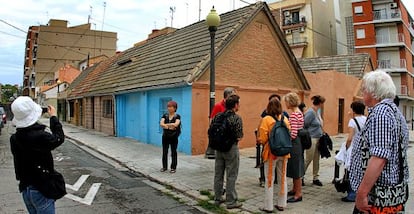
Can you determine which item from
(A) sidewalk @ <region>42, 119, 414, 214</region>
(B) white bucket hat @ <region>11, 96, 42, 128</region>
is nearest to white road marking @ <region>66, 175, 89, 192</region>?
(A) sidewalk @ <region>42, 119, 414, 214</region>

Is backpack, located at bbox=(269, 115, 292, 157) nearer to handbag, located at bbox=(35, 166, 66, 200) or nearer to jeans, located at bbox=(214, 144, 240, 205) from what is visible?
jeans, located at bbox=(214, 144, 240, 205)

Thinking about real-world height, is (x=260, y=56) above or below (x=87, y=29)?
below

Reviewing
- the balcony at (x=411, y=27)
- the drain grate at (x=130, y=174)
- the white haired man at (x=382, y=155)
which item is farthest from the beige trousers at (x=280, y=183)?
the balcony at (x=411, y=27)

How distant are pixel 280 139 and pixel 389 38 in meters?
42.0

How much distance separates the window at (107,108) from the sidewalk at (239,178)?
5440mm

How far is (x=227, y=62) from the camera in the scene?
12.7 m

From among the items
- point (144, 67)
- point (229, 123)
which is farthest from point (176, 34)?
point (229, 123)

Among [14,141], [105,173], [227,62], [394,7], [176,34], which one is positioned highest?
[394,7]

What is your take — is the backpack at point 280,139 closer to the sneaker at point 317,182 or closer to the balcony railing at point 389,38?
the sneaker at point 317,182

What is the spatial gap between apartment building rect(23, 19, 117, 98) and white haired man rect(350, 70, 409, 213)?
215ft

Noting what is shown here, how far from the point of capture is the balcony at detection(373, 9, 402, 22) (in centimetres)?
4022

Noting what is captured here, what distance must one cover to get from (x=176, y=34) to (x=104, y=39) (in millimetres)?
52422

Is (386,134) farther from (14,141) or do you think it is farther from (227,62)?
(227,62)

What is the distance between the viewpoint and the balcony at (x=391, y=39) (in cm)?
4050
